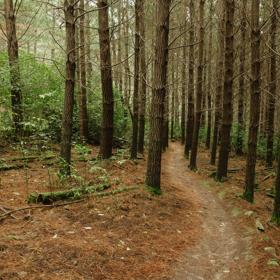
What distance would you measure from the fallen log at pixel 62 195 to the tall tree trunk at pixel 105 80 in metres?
3.52

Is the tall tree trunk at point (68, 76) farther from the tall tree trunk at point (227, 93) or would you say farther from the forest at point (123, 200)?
the tall tree trunk at point (227, 93)

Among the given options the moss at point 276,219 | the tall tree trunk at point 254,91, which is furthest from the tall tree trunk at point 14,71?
the moss at point 276,219

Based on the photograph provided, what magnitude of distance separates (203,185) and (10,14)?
9.59m

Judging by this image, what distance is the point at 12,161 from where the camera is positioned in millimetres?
9562

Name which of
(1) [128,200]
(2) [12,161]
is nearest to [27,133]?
(2) [12,161]

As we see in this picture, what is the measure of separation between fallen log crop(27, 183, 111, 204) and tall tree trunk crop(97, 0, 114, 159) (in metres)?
3.52

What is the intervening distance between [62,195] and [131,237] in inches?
72.8

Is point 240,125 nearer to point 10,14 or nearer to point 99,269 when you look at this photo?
point 10,14

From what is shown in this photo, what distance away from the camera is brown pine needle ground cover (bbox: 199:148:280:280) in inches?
205

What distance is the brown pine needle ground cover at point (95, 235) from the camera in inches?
168

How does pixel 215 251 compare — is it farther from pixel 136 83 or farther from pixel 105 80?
pixel 136 83

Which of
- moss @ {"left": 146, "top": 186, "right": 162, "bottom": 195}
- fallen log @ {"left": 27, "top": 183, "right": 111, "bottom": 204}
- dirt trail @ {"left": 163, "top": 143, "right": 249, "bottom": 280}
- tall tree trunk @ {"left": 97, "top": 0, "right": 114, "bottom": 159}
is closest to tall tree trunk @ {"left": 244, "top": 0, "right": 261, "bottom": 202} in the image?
dirt trail @ {"left": 163, "top": 143, "right": 249, "bottom": 280}

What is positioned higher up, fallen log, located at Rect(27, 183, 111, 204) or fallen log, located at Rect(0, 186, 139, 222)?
fallen log, located at Rect(27, 183, 111, 204)

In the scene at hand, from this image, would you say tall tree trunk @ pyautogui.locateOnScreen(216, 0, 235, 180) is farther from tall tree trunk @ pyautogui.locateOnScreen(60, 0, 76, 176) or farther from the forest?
tall tree trunk @ pyautogui.locateOnScreen(60, 0, 76, 176)
